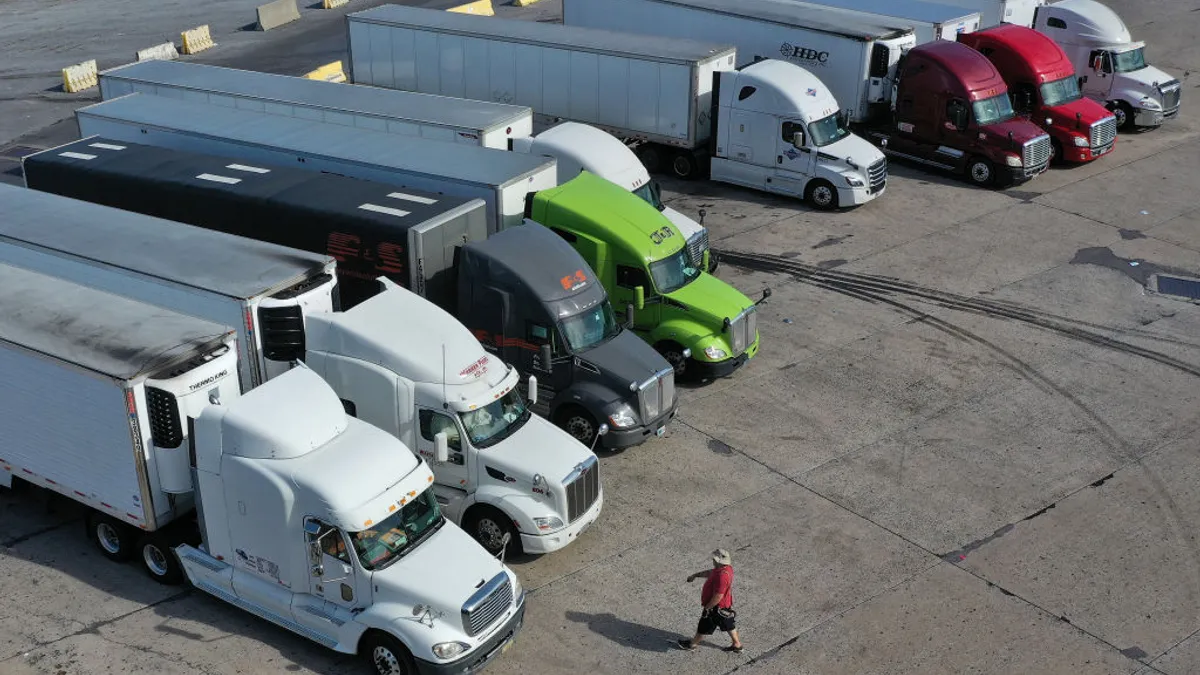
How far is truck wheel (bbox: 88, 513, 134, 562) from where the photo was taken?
15.6m

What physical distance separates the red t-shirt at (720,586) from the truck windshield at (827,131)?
1590 centimetres

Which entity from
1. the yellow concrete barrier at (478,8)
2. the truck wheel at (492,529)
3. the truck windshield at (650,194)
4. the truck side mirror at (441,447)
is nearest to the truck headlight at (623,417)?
the truck wheel at (492,529)

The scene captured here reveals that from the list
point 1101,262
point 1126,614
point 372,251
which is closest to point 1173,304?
point 1101,262

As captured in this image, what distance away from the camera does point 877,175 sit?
92.9 feet

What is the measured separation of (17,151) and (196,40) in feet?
34.9

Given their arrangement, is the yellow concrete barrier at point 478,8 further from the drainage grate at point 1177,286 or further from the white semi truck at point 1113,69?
the drainage grate at point 1177,286

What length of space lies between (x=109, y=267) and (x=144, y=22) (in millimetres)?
30727

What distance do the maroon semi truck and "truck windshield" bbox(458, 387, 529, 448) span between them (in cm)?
1689

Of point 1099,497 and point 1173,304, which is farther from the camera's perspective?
point 1173,304

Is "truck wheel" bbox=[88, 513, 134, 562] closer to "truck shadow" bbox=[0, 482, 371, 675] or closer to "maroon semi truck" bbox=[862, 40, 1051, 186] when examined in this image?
"truck shadow" bbox=[0, 482, 371, 675]

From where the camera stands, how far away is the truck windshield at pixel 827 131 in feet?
92.0

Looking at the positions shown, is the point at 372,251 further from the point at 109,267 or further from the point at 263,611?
the point at 263,611

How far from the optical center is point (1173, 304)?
24.3 m

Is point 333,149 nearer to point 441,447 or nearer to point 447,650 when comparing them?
point 441,447
